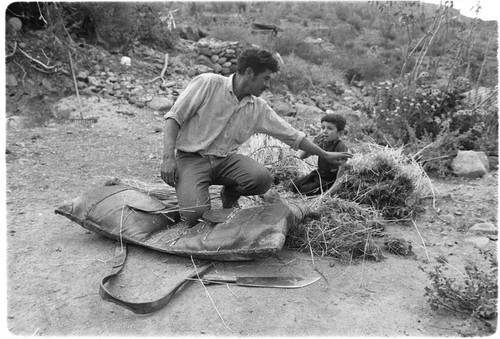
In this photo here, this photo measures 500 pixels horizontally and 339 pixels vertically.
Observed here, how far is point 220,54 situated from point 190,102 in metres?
6.85

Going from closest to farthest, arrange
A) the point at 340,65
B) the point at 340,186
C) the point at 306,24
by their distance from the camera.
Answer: the point at 340,186
the point at 340,65
the point at 306,24

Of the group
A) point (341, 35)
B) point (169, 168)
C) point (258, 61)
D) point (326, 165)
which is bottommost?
point (326, 165)

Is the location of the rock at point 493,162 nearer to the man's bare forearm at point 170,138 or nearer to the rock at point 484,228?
the rock at point 484,228

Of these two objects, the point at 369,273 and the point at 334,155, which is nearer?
the point at 369,273

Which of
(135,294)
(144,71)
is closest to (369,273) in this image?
(135,294)

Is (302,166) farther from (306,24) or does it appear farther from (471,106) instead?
(306,24)

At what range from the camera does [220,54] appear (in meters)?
9.60

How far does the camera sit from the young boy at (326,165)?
395cm

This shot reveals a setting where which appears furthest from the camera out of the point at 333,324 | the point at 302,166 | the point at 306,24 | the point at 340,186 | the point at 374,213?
the point at 306,24

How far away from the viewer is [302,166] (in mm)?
4473

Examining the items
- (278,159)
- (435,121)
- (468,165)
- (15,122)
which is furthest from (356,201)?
(15,122)

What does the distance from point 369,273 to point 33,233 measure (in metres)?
2.24

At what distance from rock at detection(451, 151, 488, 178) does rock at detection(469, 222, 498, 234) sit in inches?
52.6

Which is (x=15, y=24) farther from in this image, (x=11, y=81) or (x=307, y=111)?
(x=307, y=111)
